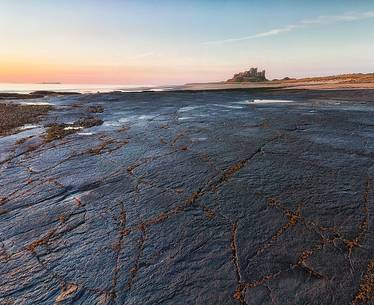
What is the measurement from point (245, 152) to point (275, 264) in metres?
5.37

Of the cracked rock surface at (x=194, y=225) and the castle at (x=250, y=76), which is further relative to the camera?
the castle at (x=250, y=76)

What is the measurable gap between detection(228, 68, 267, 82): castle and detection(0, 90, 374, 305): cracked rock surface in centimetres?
8717

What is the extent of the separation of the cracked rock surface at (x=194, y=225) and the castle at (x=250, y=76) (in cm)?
8717

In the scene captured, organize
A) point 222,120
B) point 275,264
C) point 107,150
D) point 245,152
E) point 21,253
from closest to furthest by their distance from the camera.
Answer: point 275,264
point 21,253
point 245,152
point 107,150
point 222,120

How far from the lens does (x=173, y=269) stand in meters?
4.59

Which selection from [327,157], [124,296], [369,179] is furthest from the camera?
[327,157]

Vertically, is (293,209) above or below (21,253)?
above

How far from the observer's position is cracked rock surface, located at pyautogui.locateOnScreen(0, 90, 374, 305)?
4199 mm

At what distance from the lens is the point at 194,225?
5.61 m

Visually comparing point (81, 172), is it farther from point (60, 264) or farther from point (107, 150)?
point (60, 264)

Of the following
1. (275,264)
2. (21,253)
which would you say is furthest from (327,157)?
(21,253)

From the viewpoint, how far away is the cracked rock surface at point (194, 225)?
420cm

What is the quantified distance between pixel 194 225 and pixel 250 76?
322 feet

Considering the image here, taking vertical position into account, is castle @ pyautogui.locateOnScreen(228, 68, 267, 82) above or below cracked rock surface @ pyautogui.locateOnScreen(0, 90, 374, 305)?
above
